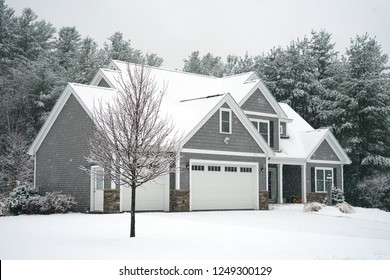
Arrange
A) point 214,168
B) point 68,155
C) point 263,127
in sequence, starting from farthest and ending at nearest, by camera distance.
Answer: point 263,127 < point 214,168 < point 68,155

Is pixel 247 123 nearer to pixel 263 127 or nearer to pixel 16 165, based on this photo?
pixel 263 127

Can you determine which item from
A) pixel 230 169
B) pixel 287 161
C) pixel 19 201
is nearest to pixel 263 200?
pixel 230 169

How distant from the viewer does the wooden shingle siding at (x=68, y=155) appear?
24.5 metres

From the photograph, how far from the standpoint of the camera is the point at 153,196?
2467 centimetres

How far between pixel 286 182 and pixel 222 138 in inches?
372

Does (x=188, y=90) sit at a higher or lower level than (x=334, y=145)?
higher

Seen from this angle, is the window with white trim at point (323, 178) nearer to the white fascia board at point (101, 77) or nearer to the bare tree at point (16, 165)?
the white fascia board at point (101, 77)

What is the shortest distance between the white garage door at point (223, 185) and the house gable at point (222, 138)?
781 mm

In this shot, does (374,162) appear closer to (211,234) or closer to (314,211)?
(314,211)

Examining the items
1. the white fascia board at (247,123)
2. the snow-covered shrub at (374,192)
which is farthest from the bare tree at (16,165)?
the snow-covered shrub at (374,192)

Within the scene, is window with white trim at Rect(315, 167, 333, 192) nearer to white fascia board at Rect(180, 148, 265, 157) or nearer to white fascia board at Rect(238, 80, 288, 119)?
white fascia board at Rect(238, 80, 288, 119)

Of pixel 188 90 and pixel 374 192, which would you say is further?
pixel 374 192

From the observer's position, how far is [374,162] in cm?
3834

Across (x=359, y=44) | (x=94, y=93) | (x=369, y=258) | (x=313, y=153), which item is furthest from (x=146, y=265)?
(x=359, y=44)
